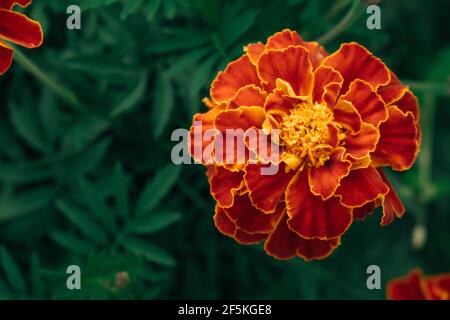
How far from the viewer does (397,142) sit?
1.48 metres

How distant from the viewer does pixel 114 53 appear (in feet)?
6.57

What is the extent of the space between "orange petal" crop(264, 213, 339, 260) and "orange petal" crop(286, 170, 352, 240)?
0.30 ft

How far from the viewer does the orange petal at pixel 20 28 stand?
1.50 meters

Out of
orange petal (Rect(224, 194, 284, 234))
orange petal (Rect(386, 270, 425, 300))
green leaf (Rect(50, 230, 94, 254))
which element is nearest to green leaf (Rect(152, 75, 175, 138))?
green leaf (Rect(50, 230, 94, 254))

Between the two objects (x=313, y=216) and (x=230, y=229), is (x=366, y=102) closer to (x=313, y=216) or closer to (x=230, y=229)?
(x=313, y=216)

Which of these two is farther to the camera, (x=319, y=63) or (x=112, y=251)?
(x=112, y=251)

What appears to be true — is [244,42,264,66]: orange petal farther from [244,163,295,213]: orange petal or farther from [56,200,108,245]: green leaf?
[56,200,108,245]: green leaf

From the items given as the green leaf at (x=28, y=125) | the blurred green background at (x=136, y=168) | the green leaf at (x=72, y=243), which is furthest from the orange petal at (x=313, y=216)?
the green leaf at (x=28, y=125)

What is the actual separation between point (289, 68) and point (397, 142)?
0.27 m

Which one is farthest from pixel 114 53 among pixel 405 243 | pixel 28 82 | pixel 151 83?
pixel 405 243

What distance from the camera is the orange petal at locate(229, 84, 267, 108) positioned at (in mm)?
1463

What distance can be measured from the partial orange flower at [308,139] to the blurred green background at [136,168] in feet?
0.89
